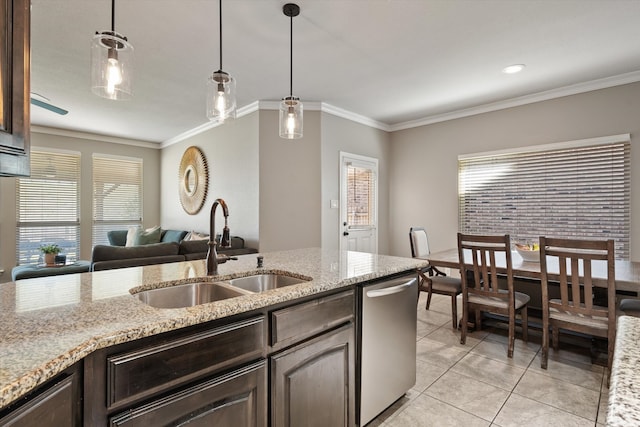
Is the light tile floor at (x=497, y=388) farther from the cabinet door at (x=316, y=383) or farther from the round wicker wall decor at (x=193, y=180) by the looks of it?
the round wicker wall decor at (x=193, y=180)

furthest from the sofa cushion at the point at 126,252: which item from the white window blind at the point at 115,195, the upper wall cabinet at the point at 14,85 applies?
the white window blind at the point at 115,195

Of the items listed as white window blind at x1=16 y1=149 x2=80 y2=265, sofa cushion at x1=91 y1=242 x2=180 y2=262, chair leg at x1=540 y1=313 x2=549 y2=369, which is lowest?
chair leg at x1=540 y1=313 x2=549 y2=369

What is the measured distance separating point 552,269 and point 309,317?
223 cm

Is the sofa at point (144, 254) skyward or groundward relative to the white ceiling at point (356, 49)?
groundward

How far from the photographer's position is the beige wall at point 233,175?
14.5 feet

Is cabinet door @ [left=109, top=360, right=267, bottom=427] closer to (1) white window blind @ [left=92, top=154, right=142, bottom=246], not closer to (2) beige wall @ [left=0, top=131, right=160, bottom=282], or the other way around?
(2) beige wall @ [left=0, top=131, right=160, bottom=282]

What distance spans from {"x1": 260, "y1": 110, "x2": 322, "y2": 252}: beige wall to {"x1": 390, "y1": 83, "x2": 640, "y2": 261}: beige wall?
1683 millimetres

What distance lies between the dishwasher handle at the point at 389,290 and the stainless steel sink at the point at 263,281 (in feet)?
1.35

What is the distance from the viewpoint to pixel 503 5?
229cm

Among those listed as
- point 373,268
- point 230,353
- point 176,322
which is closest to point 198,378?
point 230,353

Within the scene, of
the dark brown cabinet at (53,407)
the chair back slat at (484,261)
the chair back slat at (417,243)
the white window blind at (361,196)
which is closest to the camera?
the dark brown cabinet at (53,407)

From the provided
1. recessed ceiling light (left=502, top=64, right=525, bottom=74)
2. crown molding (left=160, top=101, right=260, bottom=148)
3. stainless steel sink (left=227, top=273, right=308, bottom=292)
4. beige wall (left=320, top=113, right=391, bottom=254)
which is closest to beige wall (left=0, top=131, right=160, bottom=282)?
crown molding (left=160, top=101, right=260, bottom=148)

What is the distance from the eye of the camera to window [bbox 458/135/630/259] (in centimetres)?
347

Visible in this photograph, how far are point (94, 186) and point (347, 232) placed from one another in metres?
4.90
